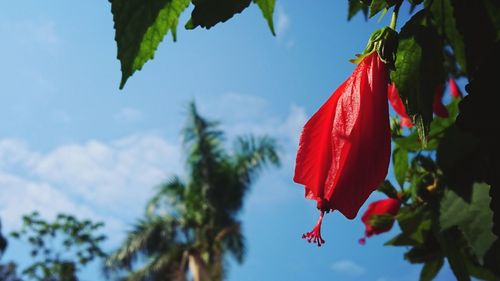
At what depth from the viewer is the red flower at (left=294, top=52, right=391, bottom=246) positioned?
423 millimetres

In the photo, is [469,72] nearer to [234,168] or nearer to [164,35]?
[164,35]

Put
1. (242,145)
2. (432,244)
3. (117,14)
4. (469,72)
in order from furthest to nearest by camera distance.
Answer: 1. (242,145)
2. (432,244)
3. (469,72)
4. (117,14)

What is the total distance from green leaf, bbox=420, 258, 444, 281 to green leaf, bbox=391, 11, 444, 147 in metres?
0.70

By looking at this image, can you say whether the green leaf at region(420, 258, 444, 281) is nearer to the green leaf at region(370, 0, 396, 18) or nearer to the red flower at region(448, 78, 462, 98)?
the red flower at region(448, 78, 462, 98)

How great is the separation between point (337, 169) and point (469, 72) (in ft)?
0.78

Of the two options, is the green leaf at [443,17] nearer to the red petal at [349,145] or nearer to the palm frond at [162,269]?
the red petal at [349,145]

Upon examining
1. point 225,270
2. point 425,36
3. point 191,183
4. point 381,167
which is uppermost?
point 191,183

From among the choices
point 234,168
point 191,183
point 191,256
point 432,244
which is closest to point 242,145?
point 234,168

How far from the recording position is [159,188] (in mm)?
15508

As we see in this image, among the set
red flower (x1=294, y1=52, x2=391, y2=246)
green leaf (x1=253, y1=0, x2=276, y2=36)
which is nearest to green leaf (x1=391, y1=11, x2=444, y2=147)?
red flower (x1=294, y1=52, x2=391, y2=246)

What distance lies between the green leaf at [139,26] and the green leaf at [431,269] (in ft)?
2.71

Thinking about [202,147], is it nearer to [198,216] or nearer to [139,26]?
[198,216]

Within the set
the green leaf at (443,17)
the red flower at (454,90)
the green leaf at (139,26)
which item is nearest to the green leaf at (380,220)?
the red flower at (454,90)

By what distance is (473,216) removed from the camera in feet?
2.82
